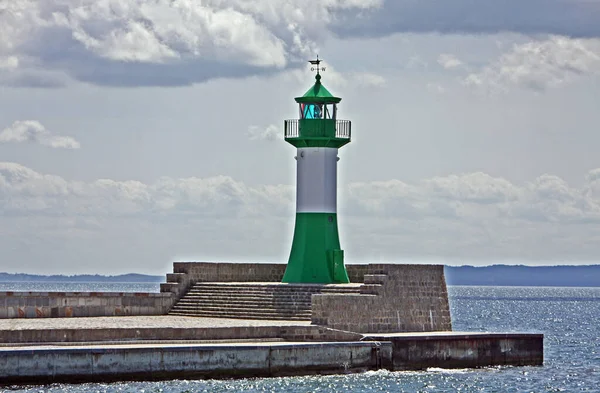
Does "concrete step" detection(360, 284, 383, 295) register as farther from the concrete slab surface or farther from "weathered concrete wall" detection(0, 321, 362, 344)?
"weathered concrete wall" detection(0, 321, 362, 344)

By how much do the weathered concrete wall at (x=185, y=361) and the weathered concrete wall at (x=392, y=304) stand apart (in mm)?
1575

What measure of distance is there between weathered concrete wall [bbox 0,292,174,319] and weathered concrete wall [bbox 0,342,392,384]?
6.49 meters

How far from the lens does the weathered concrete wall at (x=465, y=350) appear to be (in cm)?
3544

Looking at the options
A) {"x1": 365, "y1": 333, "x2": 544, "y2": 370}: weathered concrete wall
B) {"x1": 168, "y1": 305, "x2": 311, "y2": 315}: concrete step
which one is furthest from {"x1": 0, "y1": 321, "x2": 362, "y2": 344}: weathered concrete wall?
{"x1": 168, "y1": 305, "x2": 311, "y2": 315}: concrete step

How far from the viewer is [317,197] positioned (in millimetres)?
41469

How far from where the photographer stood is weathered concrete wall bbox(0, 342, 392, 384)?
100 feet

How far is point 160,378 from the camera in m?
31.9

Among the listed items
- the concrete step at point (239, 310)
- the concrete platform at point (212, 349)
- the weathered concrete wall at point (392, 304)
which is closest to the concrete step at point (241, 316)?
the concrete step at point (239, 310)

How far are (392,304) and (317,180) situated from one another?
5.70m

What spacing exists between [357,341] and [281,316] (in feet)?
11.7

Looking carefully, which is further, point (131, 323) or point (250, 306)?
point (250, 306)

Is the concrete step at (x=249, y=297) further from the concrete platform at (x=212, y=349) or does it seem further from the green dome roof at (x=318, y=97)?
the green dome roof at (x=318, y=97)

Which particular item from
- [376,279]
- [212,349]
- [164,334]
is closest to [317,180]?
[376,279]

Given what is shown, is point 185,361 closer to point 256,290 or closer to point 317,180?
point 256,290
